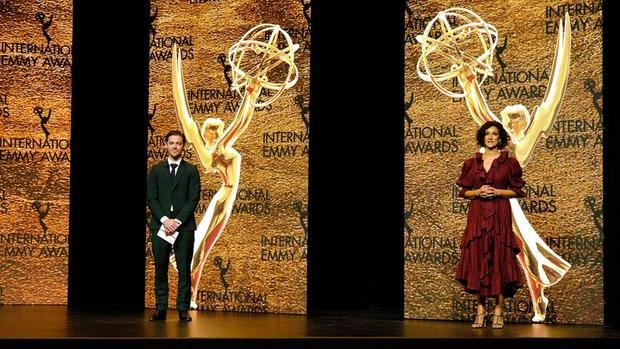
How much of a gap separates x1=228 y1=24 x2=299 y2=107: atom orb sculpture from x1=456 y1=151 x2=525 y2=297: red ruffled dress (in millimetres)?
2155

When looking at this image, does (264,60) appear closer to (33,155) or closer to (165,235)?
(165,235)

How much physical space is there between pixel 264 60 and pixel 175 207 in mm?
1894

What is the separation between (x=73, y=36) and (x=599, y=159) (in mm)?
5101

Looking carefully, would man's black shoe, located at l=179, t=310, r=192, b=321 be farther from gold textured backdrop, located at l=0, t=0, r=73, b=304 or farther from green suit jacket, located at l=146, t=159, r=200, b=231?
gold textured backdrop, located at l=0, t=0, r=73, b=304

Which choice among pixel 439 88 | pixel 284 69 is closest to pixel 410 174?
pixel 439 88

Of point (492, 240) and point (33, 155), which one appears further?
point (33, 155)

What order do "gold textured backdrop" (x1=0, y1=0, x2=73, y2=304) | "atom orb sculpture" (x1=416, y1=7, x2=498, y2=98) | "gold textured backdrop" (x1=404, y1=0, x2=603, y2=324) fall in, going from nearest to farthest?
"gold textured backdrop" (x1=404, y1=0, x2=603, y2=324)
"atom orb sculpture" (x1=416, y1=7, x2=498, y2=98)
"gold textured backdrop" (x1=0, y1=0, x2=73, y2=304)

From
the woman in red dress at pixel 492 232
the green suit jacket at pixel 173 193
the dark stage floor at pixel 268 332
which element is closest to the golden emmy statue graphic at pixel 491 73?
the dark stage floor at pixel 268 332

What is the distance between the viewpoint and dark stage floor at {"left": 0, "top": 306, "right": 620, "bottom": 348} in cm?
615

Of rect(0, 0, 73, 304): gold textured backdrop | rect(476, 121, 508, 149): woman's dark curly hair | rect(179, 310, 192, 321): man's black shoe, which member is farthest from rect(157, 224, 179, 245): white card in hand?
rect(476, 121, 508, 149): woman's dark curly hair

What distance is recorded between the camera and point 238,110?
29.1 feet

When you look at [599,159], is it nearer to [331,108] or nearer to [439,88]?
[439,88]

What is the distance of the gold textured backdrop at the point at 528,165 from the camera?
7.72 m

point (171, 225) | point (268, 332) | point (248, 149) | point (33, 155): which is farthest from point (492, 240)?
point (33, 155)
